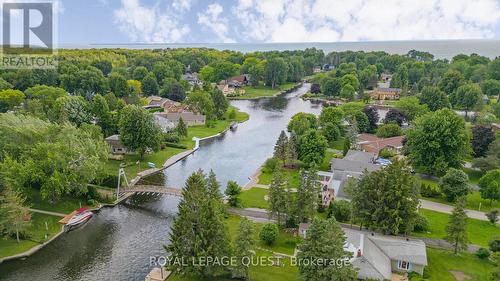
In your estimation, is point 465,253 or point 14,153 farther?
point 14,153

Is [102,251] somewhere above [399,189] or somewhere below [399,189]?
below

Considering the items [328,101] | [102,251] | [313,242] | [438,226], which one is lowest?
[102,251]

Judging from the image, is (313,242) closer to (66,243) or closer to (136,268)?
(136,268)

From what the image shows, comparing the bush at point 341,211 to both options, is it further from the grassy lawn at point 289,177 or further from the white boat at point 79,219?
the white boat at point 79,219

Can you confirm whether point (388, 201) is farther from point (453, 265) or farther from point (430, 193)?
point (430, 193)

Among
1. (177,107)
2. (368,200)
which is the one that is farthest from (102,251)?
(177,107)

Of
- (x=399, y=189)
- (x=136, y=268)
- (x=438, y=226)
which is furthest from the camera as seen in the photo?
(x=438, y=226)

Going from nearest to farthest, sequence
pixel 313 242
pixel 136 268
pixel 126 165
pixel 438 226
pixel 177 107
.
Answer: pixel 313 242 → pixel 136 268 → pixel 438 226 → pixel 126 165 → pixel 177 107
